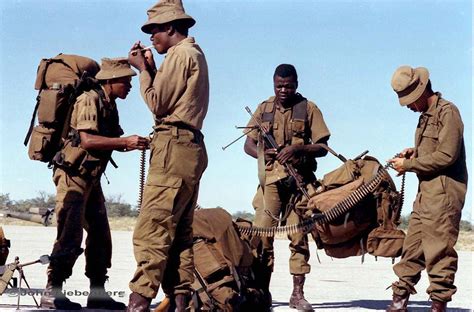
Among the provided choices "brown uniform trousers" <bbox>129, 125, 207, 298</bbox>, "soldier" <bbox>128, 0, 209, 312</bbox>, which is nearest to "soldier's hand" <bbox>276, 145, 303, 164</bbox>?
"soldier" <bbox>128, 0, 209, 312</bbox>

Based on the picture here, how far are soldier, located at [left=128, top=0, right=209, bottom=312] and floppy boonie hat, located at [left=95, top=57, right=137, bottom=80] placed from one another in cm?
189

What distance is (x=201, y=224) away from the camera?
1005 cm

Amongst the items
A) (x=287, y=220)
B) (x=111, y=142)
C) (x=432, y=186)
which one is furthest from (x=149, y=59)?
(x=287, y=220)

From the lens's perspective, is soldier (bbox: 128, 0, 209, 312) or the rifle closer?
soldier (bbox: 128, 0, 209, 312)

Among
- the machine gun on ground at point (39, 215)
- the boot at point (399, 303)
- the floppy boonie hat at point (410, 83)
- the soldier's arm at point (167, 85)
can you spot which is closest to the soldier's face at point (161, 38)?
the soldier's arm at point (167, 85)

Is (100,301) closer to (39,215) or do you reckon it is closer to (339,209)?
(39,215)

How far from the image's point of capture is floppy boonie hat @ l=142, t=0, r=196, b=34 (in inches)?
344

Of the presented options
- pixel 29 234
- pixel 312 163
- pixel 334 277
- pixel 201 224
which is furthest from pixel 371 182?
pixel 29 234

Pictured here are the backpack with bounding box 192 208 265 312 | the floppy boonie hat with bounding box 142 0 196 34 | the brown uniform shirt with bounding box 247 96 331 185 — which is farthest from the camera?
the brown uniform shirt with bounding box 247 96 331 185

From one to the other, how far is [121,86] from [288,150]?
208cm

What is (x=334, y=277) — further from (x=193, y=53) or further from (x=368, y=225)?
(x=193, y=53)

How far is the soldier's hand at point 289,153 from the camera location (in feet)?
38.8

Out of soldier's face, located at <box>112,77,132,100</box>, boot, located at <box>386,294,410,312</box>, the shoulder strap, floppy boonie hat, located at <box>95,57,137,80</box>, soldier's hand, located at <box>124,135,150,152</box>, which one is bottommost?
boot, located at <box>386,294,410,312</box>

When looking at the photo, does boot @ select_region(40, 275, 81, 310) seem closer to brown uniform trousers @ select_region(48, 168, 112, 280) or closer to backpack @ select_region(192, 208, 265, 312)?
brown uniform trousers @ select_region(48, 168, 112, 280)
